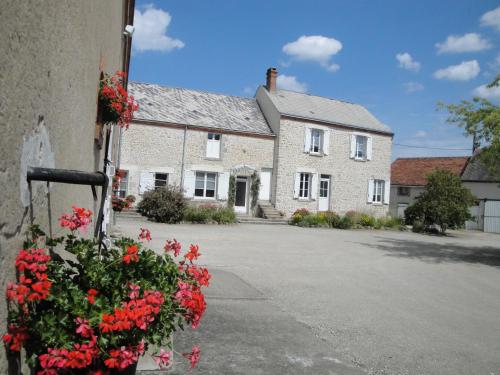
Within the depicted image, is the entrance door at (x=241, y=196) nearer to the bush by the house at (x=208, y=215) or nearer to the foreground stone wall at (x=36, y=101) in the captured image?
the bush by the house at (x=208, y=215)

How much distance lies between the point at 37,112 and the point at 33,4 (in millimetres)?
476

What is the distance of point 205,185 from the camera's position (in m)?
24.0

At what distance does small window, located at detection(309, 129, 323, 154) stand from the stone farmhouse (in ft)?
0.21

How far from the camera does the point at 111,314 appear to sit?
1.81 m

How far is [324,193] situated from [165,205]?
11.4 meters

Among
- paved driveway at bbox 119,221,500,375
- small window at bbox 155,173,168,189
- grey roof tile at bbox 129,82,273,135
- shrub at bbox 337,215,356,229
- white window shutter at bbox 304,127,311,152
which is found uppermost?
grey roof tile at bbox 129,82,273,135

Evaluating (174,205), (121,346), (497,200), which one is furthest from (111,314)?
(497,200)

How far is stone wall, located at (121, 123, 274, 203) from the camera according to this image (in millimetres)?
22109

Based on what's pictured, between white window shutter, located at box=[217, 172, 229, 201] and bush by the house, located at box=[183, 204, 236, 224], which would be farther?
white window shutter, located at box=[217, 172, 229, 201]

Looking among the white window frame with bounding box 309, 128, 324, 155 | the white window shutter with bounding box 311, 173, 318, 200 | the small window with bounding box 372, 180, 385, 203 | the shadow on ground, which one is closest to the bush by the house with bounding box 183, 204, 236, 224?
the white window shutter with bounding box 311, 173, 318, 200

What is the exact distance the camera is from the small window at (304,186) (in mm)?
26406

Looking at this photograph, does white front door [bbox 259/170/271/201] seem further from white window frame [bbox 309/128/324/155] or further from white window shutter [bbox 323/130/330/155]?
white window shutter [bbox 323/130/330/155]

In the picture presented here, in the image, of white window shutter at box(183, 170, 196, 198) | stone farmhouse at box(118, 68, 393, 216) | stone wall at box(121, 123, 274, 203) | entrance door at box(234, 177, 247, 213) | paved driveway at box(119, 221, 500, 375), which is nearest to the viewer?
paved driveway at box(119, 221, 500, 375)

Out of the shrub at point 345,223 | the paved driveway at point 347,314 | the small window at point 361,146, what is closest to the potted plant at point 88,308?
the paved driveway at point 347,314
